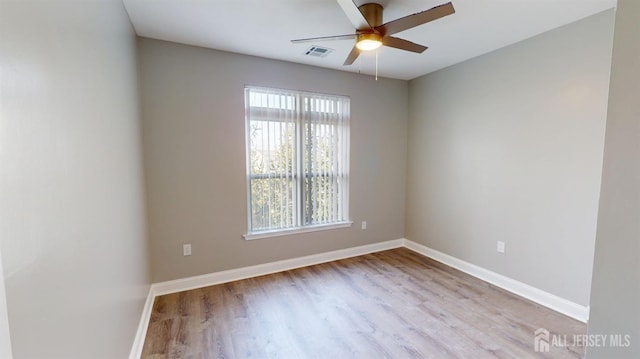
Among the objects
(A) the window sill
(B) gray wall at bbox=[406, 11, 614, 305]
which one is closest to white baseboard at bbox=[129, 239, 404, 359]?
(A) the window sill

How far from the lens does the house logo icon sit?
2027 millimetres

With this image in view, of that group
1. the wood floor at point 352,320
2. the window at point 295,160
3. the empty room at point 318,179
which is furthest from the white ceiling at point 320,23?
the wood floor at point 352,320

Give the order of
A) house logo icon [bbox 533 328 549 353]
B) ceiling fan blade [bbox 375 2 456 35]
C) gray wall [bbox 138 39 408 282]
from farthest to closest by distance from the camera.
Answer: gray wall [bbox 138 39 408 282] < house logo icon [bbox 533 328 549 353] < ceiling fan blade [bbox 375 2 456 35]

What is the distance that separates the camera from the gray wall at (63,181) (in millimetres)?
658

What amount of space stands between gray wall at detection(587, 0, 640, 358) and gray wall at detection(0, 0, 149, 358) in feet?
4.73

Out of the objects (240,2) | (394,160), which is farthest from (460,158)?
Result: (240,2)

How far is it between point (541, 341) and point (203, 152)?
3.39m

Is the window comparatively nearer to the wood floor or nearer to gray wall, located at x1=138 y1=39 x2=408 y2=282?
gray wall, located at x1=138 y1=39 x2=408 y2=282

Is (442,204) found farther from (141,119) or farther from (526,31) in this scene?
(141,119)

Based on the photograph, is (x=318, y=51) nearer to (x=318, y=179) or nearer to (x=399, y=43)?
(x=399, y=43)

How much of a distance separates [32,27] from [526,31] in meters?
3.36

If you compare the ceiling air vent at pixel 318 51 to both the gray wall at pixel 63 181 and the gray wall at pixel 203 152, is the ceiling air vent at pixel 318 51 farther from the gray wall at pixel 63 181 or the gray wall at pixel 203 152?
the gray wall at pixel 63 181

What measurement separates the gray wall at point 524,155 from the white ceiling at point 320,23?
0.27 meters

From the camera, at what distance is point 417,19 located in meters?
1.83
